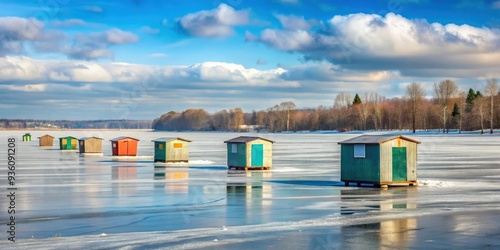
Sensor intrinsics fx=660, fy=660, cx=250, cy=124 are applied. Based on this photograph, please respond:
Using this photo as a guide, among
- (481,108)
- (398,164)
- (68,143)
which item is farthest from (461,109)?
(398,164)

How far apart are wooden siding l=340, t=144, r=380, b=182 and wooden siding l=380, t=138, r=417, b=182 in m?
0.23

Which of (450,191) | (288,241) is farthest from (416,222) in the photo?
(450,191)

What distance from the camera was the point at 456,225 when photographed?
1825 cm

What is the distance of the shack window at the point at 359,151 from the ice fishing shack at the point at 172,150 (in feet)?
73.0

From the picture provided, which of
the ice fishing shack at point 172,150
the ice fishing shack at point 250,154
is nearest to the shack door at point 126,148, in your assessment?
the ice fishing shack at point 172,150

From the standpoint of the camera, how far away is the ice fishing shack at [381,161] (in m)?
29.8

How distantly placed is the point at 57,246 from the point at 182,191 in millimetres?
13256

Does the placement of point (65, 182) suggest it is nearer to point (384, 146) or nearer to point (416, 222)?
point (384, 146)

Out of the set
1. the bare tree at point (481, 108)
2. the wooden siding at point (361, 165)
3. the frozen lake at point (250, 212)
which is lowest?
the frozen lake at point (250, 212)

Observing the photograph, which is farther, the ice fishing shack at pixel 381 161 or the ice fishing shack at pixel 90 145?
the ice fishing shack at pixel 90 145

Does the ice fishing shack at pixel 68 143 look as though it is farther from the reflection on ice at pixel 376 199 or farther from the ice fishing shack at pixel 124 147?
the reflection on ice at pixel 376 199

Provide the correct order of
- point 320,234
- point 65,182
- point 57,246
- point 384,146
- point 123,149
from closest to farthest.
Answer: point 57,246 → point 320,234 → point 384,146 → point 65,182 → point 123,149

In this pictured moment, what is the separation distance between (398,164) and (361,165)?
5.49 ft

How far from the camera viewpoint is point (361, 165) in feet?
99.9
